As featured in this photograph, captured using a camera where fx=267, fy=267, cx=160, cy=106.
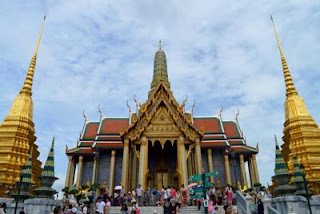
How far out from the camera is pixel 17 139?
661 inches

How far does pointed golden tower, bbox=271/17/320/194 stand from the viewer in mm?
16984

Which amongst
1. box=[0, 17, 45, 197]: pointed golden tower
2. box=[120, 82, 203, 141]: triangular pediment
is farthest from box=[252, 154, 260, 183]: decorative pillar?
box=[0, 17, 45, 197]: pointed golden tower

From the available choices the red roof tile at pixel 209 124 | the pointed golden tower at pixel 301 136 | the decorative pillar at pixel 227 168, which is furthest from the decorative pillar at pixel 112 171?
the pointed golden tower at pixel 301 136

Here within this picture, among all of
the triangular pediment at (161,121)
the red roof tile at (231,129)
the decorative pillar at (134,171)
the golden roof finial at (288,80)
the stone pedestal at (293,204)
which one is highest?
the golden roof finial at (288,80)

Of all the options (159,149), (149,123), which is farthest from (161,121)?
(159,149)

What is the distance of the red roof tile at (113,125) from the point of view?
24133mm

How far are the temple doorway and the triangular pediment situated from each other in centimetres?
211

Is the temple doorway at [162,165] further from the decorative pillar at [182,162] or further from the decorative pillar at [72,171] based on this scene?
the decorative pillar at [72,171]

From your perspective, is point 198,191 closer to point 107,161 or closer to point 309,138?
point 309,138

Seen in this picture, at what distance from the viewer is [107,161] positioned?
22188 millimetres

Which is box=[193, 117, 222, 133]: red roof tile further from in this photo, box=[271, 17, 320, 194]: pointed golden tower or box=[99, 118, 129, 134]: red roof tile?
box=[99, 118, 129, 134]: red roof tile

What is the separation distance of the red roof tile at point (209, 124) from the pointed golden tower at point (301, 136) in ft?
19.2

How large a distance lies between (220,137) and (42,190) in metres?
16.2

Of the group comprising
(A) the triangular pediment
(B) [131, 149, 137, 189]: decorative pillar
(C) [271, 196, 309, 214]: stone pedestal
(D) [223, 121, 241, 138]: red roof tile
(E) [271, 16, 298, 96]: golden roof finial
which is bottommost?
(C) [271, 196, 309, 214]: stone pedestal
